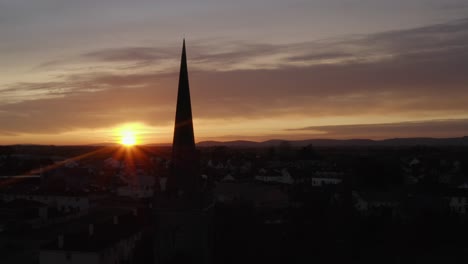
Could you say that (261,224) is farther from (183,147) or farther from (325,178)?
(325,178)

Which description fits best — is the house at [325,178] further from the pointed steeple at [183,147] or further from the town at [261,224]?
the pointed steeple at [183,147]

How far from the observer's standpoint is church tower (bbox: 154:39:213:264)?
76.5 ft

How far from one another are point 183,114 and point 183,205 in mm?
4250

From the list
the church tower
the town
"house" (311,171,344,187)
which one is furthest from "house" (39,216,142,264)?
"house" (311,171,344,187)

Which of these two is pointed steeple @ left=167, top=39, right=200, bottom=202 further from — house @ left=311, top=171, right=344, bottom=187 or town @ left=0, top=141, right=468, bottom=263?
house @ left=311, top=171, right=344, bottom=187

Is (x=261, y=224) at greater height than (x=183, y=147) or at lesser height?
lesser

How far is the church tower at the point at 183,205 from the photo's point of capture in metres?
23.3

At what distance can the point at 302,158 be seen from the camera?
494ft

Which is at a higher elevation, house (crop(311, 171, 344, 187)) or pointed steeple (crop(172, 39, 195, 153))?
pointed steeple (crop(172, 39, 195, 153))

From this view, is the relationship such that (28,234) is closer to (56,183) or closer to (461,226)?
(56,183)

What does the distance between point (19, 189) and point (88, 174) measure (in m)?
27.6

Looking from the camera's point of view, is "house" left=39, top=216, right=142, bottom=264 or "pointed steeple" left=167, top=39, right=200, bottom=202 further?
"house" left=39, top=216, right=142, bottom=264

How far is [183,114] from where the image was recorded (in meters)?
23.9

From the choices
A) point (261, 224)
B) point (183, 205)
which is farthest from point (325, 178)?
point (183, 205)
